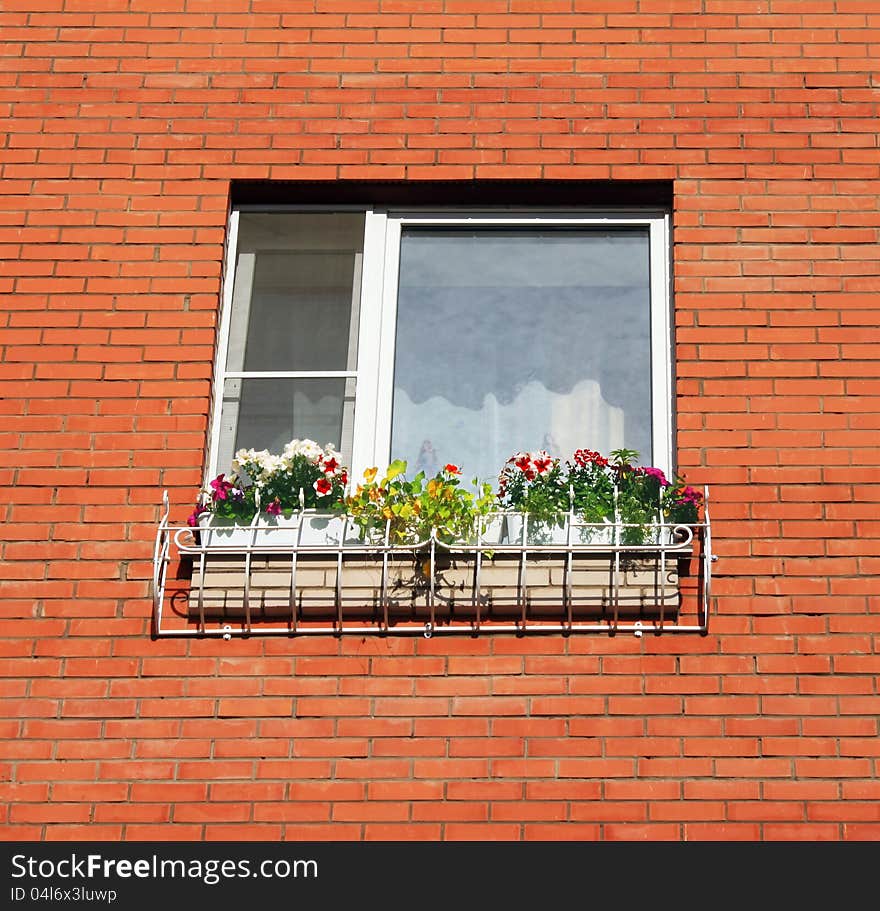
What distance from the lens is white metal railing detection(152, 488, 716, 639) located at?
18.7ft

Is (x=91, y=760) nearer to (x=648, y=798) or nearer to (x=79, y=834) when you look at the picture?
(x=79, y=834)

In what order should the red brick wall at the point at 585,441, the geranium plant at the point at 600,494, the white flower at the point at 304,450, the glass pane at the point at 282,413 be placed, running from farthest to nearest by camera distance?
1. the glass pane at the point at 282,413
2. the white flower at the point at 304,450
3. the geranium plant at the point at 600,494
4. the red brick wall at the point at 585,441

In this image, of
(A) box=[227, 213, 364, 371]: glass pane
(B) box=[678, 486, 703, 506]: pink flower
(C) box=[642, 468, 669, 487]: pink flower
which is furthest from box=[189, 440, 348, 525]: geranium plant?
(B) box=[678, 486, 703, 506]: pink flower

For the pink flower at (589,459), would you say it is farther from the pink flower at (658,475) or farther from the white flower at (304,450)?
the white flower at (304,450)

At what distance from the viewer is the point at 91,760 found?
5527 mm

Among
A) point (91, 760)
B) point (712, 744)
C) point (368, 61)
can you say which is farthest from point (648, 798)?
point (368, 61)

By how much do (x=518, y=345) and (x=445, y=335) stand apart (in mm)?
325

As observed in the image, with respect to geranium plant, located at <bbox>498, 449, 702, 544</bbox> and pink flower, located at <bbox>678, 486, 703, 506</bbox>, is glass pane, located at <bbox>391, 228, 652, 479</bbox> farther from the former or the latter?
pink flower, located at <bbox>678, 486, 703, 506</bbox>

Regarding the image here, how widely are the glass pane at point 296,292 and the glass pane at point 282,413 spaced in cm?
10

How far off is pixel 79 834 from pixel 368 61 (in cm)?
363

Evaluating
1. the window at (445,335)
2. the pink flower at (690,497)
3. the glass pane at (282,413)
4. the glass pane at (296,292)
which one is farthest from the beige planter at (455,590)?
the glass pane at (296,292)

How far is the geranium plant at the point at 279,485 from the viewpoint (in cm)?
595

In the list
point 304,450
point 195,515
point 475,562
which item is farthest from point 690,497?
point 195,515

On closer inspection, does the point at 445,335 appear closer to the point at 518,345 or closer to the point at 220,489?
the point at 518,345
